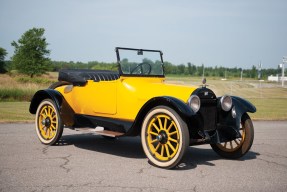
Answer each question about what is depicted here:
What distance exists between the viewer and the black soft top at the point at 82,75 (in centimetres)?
739

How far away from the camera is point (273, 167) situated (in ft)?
19.2

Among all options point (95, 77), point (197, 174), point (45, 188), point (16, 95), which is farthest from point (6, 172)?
point (16, 95)

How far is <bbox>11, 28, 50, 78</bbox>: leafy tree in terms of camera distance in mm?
63938

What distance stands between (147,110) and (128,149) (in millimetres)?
1607

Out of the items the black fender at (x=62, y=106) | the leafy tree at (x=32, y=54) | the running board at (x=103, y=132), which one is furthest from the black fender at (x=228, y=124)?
the leafy tree at (x=32, y=54)

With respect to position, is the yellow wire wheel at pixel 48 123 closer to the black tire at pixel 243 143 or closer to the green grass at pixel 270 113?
the black tire at pixel 243 143

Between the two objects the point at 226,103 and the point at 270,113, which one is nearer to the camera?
the point at 226,103

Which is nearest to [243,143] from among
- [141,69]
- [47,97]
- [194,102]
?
[194,102]

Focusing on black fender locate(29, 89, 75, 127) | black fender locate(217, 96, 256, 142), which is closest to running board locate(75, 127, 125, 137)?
black fender locate(29, 89, 75, 127)

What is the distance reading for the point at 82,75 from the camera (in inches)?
297

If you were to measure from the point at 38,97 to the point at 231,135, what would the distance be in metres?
4.18

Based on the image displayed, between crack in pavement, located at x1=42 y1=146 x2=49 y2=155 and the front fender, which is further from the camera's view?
crack in pavement, located at x1=42 y1=146 x2=49 y2=155

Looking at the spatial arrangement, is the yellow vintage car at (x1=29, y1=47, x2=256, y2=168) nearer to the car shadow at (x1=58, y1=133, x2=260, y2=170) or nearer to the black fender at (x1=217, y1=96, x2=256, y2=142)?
→ the black fender at (x1=217, y1=96, x2=256, y2=142)

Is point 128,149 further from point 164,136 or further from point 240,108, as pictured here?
point 240,108
